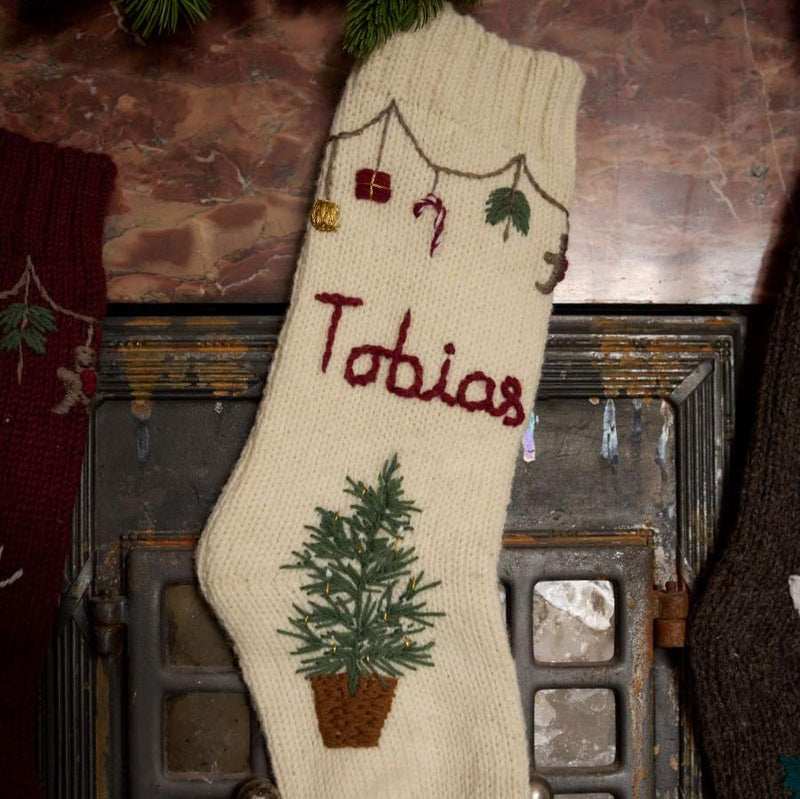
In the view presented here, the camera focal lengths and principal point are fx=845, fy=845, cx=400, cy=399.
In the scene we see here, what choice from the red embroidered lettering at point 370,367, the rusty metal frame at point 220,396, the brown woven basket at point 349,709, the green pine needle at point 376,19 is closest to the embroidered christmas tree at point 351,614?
the brown woven basket at point 349,709

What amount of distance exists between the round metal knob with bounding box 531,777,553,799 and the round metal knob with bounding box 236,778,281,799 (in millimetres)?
340

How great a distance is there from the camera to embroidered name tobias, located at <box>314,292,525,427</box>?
1051 mm

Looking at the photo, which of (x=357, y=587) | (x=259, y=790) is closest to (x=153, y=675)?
(x=259, y=790)

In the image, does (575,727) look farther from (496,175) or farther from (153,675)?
(496,175)

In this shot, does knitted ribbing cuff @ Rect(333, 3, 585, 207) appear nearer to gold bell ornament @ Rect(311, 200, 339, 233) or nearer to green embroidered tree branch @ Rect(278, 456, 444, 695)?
gold bell ornament @ Rect(311, 200, 339, 233)

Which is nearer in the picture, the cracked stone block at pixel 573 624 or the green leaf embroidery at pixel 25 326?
the green leaf embroidery at pixel 25 326

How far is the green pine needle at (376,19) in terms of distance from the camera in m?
1.00

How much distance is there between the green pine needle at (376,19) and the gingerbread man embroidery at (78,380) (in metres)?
0.50

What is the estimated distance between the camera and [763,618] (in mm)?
1103

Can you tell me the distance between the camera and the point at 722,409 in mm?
1154

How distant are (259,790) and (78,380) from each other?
581 mm

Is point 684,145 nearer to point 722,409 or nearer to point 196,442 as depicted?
point 722,409

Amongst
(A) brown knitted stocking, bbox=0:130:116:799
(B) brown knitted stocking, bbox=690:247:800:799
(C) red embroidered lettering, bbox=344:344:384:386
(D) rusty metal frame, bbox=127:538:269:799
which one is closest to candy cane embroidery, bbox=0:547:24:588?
(A) brown knitted stocking, bbox=0:130:116:799

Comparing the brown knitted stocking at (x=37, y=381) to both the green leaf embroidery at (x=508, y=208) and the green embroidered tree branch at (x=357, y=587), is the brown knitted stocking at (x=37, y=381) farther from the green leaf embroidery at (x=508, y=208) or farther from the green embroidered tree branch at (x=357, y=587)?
the green leaf embroidery at (x=508, y=208)
